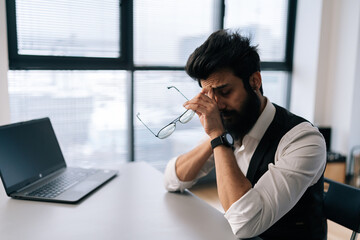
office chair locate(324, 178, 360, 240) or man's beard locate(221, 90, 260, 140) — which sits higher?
man's beard locate(221, 90, 260, 140)

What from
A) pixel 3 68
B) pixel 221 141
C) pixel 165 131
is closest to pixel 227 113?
pixel 221 141

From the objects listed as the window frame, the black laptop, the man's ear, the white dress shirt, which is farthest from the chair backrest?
the window frame

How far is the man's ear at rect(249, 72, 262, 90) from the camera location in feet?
4.45

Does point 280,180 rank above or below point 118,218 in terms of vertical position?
above

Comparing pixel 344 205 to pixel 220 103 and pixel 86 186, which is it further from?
pixel 86 186

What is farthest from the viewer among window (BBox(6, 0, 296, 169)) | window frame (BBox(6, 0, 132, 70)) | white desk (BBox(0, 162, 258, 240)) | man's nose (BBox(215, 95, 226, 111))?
window (BBox(6, 0, 296, 169))

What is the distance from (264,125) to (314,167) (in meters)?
0.27

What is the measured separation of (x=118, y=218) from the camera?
1.14 m

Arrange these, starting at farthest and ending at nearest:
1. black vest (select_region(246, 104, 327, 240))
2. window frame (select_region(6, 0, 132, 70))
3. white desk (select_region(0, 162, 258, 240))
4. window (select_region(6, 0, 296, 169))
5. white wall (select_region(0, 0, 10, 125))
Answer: window (select_region(6, 0, 296, 169)), window frame (select_region(6, 0, 132, 70)), white wall (select_region(0, 0, 10, 125)), black vest (select_region(246, 104, 327, 240)), white desk (select_region(0, 162, 258, 240))

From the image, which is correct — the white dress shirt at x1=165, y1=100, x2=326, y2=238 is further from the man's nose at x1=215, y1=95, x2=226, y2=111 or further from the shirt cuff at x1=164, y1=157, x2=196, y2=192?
the shirt cuff at x1=164, y1=157, x2=196, y2=192

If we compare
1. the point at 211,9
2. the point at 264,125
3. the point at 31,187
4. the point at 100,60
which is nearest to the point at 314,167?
the point at 264,125

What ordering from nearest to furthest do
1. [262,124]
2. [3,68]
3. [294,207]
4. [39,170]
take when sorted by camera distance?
[294,207], [262,124], [39,170], [3,68]

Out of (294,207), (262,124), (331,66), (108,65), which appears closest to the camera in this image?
(294,207)

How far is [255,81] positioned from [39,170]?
1013 millimetres
